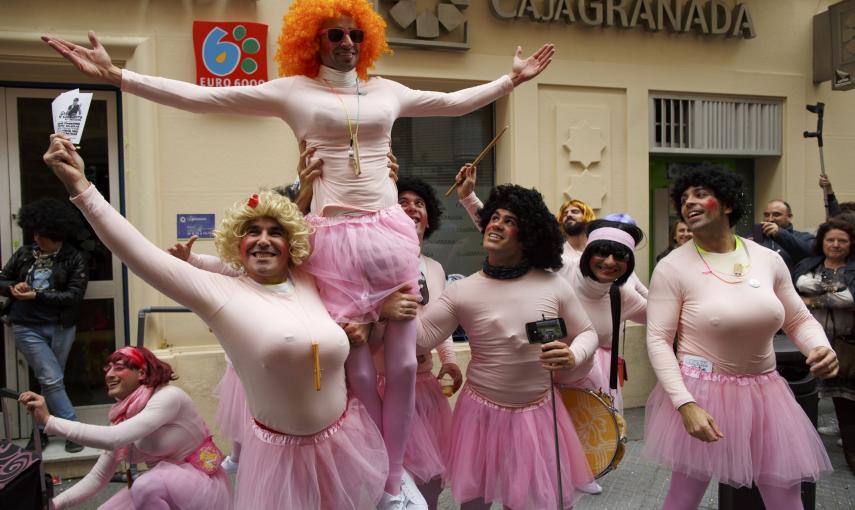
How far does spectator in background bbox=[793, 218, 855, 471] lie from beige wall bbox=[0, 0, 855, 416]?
171 cm

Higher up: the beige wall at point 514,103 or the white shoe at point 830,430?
the beige wall at point 514,103

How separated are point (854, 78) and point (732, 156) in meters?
1.36

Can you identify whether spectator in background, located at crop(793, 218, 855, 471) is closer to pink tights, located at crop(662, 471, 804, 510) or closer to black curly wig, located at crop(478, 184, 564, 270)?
pink tights, located at crop(662, 471, 804, 510)

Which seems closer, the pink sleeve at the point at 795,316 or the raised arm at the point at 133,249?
the raised arm at the point at 133,249

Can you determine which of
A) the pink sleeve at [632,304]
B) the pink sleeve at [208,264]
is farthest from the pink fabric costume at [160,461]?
the pink sleeve at [632,304]

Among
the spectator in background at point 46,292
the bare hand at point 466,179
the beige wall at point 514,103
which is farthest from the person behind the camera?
the beige wall at point 514,103

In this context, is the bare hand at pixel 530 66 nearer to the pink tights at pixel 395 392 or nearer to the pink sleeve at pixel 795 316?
the pink tights at pixel 395 392

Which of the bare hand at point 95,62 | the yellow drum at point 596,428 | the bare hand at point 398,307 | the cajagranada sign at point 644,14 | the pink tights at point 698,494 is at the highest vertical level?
the cajagranada sign at point 644,14

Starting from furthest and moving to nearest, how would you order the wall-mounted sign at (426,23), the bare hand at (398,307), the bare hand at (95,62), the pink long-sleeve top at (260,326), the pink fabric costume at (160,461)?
1. the wall-mounted sign at (426,23)
2. the pink fabric costume at (160,461)
3. the bare hand at (398,307)
4. the bare hand at (95,62)
5. the pink long-sleeve top at (260,326)

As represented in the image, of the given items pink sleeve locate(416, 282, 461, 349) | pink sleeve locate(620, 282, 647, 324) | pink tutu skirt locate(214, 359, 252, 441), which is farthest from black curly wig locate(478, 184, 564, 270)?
pink tutu skirt locate(214, 359, 252, 441)

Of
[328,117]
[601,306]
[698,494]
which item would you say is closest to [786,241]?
[601,306]

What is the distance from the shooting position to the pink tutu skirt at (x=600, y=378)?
3891 millimetres

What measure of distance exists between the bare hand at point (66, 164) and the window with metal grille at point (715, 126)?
603 centimetres

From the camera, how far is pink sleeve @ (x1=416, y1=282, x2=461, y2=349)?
3.49 meters
